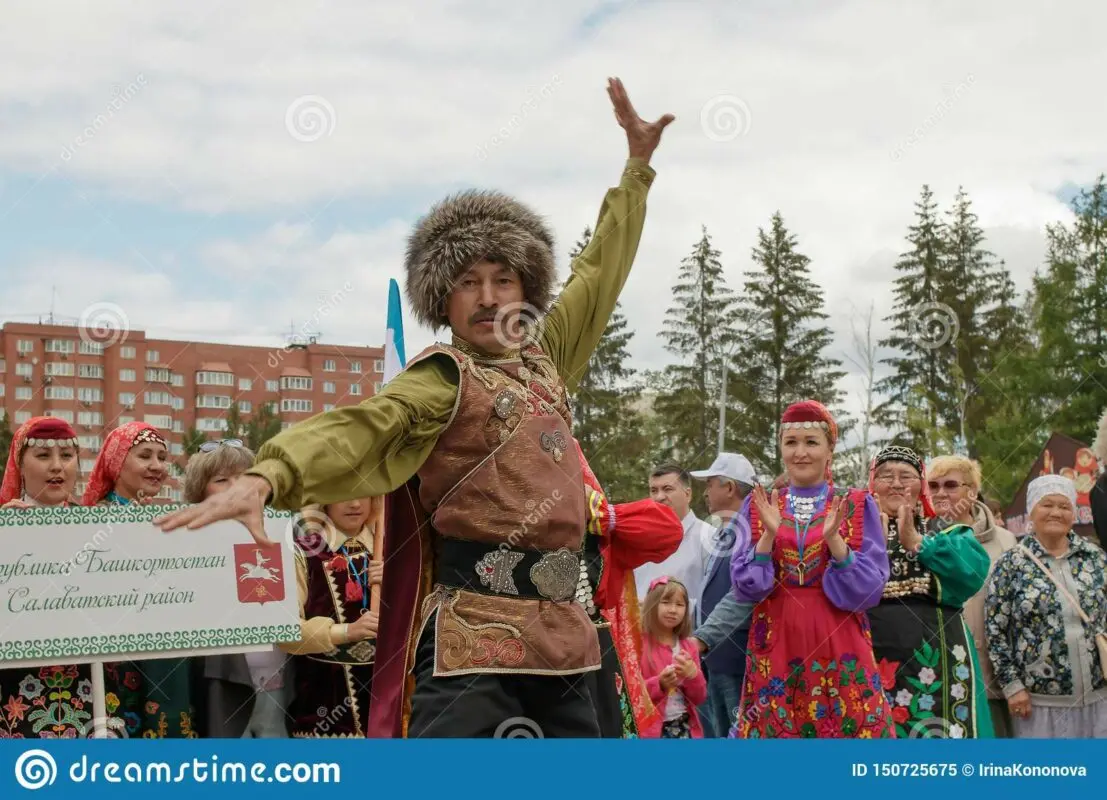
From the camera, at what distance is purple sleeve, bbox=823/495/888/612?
565 centimetres

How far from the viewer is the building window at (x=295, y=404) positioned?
68425mm

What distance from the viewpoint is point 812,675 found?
18.6 feet

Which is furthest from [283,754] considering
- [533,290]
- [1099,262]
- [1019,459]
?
[1099,262]

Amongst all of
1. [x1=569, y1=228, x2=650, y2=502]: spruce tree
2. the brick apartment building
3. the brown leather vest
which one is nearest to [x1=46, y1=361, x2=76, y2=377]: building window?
the brick apartment building

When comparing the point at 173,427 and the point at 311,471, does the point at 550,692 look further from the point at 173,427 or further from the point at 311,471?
the point at 173,427

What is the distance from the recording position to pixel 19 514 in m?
5.04

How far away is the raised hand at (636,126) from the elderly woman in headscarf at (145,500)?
100 inches

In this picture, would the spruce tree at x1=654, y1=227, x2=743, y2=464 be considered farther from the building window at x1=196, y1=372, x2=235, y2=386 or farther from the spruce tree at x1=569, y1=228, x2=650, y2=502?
the building window at x1=196, y1=372, x2=235, y2=386

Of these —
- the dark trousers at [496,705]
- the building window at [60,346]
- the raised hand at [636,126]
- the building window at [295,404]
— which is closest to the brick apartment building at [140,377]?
the building window at [60,346]

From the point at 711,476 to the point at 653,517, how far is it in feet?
11.1

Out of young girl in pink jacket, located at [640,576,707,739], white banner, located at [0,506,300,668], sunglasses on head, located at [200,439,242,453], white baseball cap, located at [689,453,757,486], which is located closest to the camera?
white banner, located at [0,506,300,668]
